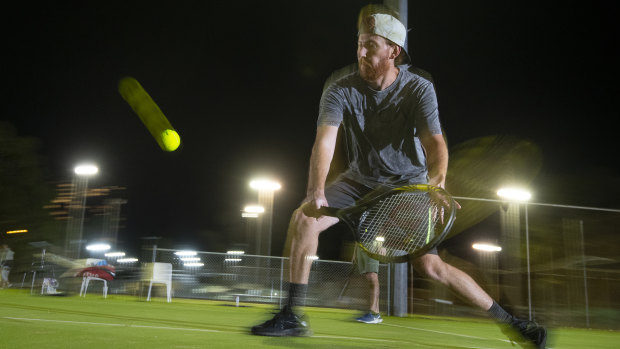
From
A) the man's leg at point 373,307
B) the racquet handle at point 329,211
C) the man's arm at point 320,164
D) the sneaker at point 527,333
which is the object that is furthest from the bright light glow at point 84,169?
the sneaker at point 527,333

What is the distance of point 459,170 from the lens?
1638 centimetres

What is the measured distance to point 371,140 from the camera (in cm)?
340

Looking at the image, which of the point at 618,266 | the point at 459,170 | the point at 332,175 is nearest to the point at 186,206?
the point at 459,170

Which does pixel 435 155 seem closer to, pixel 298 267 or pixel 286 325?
pixel 298 267

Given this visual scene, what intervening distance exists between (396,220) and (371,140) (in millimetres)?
Result: 635

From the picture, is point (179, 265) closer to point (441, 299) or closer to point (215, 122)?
point (441, 299)

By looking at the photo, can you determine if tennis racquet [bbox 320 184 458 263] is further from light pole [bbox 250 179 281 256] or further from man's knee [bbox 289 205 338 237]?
light pole [bbox 250 179 281 256]

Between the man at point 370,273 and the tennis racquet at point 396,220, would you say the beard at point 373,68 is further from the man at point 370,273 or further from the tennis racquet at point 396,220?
the man at point 370,273

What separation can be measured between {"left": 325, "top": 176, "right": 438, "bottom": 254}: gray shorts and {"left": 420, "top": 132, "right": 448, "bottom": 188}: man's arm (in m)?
0.41

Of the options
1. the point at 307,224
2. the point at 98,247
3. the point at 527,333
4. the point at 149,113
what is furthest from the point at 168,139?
the point at 98,247

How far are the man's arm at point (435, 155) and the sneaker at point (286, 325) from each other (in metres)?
1.19

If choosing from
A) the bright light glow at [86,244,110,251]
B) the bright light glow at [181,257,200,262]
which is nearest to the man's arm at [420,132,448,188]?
the bright light glow at [181,257,200,262]

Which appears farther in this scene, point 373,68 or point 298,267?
point 373,68

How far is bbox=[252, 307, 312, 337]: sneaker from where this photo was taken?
312 cm
